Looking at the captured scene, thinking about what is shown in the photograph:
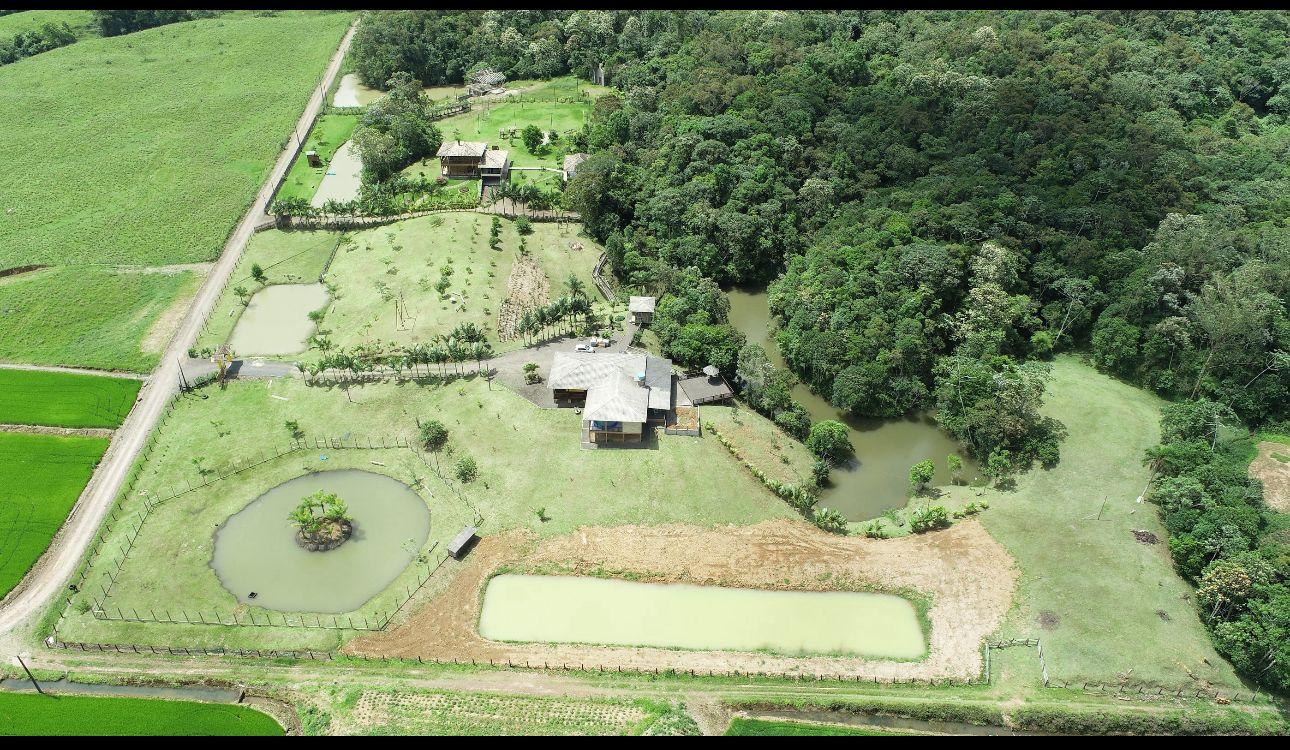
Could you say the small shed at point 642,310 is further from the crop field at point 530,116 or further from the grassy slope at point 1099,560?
the crop field at point 530,116

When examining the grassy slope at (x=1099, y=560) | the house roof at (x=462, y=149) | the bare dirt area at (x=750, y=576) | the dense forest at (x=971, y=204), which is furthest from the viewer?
the house roof at (x=462, y=149)

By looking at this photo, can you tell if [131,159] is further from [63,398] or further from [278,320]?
[63,398]

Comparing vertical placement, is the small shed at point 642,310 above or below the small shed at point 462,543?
above

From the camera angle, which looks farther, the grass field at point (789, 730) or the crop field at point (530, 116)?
Answer: the crop field at point (530, 116)

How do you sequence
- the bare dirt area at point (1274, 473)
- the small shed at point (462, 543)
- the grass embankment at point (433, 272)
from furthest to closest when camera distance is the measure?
the grass embankment at point (433, 272) → the bare dirt area at point (1274, 473) → the small shed at point (462, 543)

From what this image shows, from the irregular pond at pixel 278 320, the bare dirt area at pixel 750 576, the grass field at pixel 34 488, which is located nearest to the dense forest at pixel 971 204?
the bare dirt area at pixel 750 576
